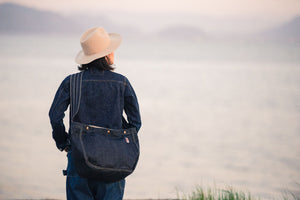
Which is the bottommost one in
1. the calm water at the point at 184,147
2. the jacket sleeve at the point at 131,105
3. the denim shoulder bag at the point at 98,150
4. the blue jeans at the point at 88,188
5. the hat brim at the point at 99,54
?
the calm water at the point at 184,147

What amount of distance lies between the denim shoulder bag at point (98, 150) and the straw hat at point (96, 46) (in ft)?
0.42

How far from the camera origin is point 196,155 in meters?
8.30

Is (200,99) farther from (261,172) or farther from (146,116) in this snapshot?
(261,172)

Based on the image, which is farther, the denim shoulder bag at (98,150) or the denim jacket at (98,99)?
the denim jacket at (98,99)

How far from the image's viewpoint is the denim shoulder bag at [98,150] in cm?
249

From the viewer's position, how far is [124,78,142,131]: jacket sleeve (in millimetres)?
2686

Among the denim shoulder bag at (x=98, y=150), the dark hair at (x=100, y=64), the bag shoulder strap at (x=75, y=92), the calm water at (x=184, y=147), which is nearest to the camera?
the denim shoulder bag at (x=98, y=150)

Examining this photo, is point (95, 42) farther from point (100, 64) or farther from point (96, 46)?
point (100, 64)

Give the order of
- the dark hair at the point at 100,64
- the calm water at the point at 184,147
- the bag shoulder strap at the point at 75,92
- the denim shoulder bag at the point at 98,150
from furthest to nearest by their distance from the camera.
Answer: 1. the calm water at the point at 184,147
2. the dark hair at the point at 100,64
3. the bag shoulder strap at the point at 75,92
4. the denim shoulder bag at the point at 98,150

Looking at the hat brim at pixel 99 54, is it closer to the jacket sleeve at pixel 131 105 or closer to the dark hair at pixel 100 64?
the dark hair at pixel 100 64

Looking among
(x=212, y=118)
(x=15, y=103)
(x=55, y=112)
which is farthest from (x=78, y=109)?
(x=15, y=103)

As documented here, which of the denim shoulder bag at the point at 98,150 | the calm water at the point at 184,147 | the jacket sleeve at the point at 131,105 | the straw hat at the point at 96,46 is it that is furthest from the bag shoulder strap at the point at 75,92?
the calm water at the point at 184,147

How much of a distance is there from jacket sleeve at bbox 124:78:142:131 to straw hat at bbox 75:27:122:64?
0.21 m

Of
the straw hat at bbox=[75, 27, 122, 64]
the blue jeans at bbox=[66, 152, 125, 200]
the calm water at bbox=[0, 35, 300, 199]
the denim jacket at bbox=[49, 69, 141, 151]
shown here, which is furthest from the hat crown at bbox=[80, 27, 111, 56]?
the calm water at bbox=[0, 35, 300, 199]
